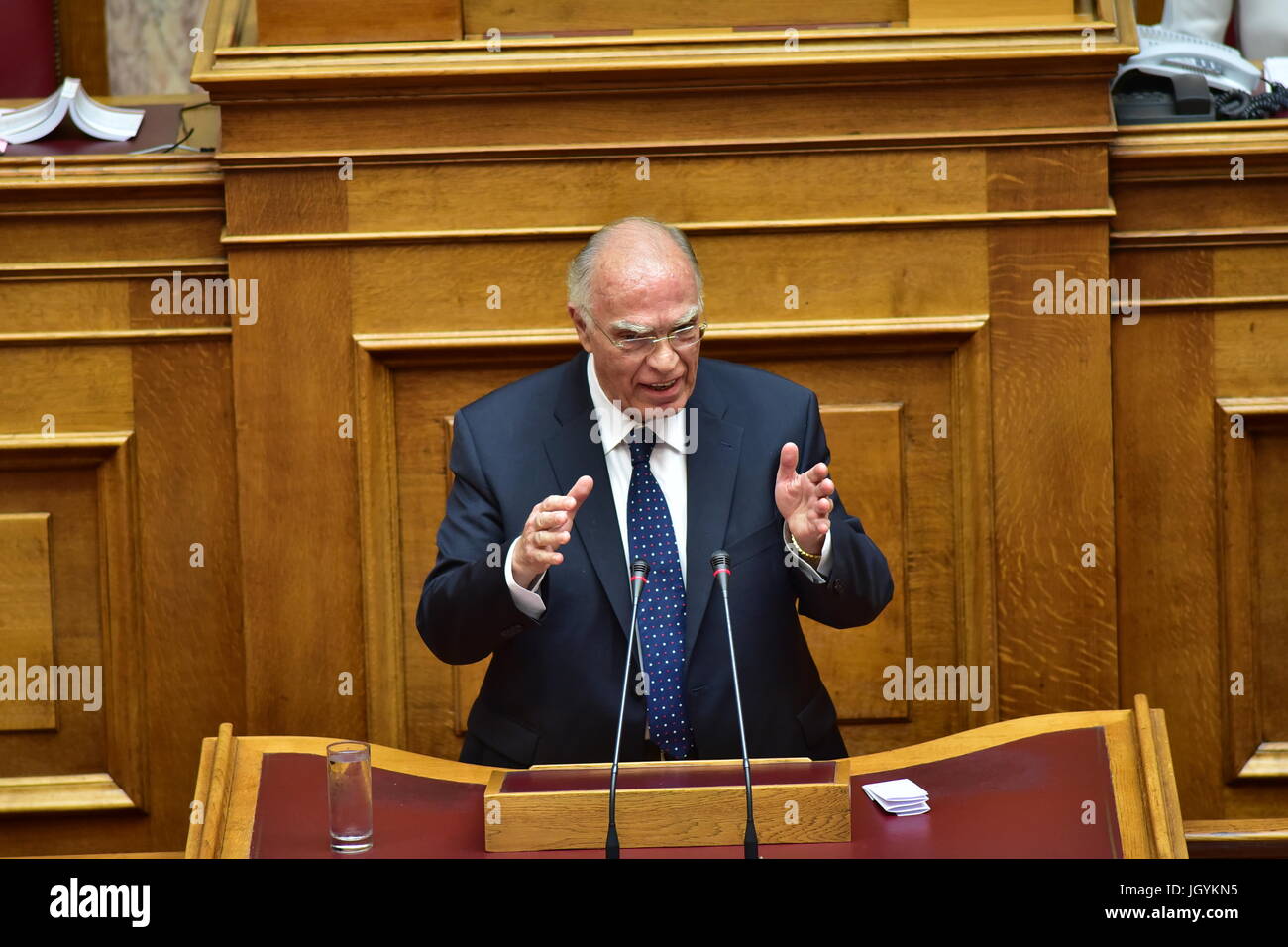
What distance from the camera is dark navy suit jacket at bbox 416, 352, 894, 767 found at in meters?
2.52

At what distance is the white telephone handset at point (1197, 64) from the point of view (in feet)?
11.1

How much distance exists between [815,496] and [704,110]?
1.21m

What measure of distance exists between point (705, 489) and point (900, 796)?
71 cm

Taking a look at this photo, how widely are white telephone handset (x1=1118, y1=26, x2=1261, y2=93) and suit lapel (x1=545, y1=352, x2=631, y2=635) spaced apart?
5.00 ft

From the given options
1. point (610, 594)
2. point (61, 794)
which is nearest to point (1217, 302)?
point (610, 594)

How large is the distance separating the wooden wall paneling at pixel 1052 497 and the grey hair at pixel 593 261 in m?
0.92

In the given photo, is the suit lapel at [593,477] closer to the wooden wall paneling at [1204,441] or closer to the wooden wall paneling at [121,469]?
the wooden wall paneling at [121,469]

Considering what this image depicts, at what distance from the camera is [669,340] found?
8.25 ft

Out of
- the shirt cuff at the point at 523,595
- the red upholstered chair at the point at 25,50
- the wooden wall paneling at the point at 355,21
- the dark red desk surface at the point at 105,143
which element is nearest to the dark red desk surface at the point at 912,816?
the shirt cuff at the point at 523,595

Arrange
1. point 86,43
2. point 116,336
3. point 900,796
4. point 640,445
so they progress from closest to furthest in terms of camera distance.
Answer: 1. point 900,796
2. point 640,445
3. point 116,336
4. point 86,43

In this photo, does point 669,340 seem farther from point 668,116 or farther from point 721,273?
point 668,116

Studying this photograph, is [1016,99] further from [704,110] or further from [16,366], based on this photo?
[16,366]
